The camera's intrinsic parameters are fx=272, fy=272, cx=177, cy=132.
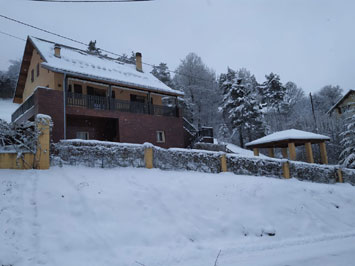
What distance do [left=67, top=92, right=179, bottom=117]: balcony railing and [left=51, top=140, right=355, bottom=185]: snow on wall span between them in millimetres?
6524

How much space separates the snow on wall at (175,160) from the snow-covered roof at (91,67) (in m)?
7.08

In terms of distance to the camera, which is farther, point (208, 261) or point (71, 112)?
point (71, 112)

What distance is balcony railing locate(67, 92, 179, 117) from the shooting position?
Answer: 16.2 meters

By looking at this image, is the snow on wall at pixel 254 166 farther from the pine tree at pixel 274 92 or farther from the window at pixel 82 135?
the pine tree at pixel 274 92

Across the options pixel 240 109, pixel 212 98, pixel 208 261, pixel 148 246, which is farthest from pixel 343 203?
pixel 212 98

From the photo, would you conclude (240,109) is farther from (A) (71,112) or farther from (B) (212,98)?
(A) (71,112)

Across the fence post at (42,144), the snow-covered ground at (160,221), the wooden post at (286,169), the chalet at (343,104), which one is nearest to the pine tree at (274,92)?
the chalet at (343,104)

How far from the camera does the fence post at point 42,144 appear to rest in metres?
9.09

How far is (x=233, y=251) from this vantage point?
691 centimetres

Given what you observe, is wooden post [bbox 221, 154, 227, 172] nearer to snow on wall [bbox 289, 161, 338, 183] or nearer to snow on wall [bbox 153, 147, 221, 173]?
snow on wall [bbox 153, 147, 221, 173]

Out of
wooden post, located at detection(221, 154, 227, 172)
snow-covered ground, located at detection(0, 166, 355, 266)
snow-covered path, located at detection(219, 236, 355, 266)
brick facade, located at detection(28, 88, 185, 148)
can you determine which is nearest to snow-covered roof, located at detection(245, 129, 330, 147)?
brick facade, located at detection(28, 88, 185, 148)

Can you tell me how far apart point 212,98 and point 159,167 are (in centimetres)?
2709

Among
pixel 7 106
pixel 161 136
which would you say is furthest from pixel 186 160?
pixel 7 106

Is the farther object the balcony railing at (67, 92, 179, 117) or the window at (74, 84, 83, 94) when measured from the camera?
the window at (74, 84, 83, 94)
